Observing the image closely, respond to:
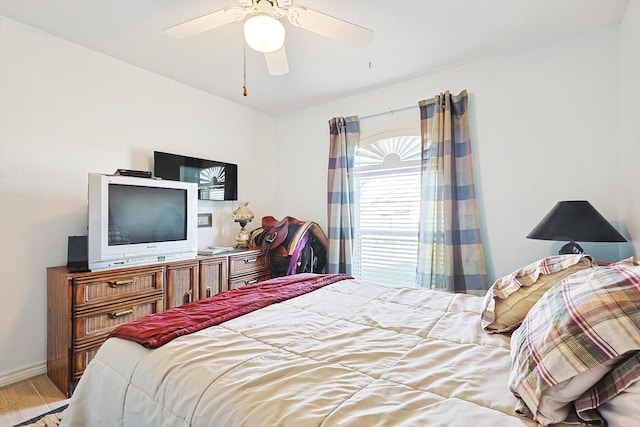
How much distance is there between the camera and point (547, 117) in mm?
2541

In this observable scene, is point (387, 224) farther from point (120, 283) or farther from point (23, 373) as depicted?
point (23, 373)

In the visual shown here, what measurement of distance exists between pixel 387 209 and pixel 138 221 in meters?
2.36

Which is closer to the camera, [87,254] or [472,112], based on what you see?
[87,254]

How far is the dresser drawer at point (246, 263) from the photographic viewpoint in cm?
309

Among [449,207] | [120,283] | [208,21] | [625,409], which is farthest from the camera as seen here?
[449,207]

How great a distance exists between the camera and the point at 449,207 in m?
2.82

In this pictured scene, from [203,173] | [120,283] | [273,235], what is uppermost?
[203,173]

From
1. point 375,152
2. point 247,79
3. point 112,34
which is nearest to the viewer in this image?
point 112,34

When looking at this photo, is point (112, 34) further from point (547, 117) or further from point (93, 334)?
point (547, 117)

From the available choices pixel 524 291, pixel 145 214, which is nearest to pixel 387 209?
pixel 524 291

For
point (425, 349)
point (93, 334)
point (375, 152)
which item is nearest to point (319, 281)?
point (425, 349)

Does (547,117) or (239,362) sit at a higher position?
(547,117)

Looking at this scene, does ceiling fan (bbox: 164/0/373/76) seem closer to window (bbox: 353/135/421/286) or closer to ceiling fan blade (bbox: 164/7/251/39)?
ceiling fan blade (bbox: 164/7/251/39)

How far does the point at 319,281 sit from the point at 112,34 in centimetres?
239
